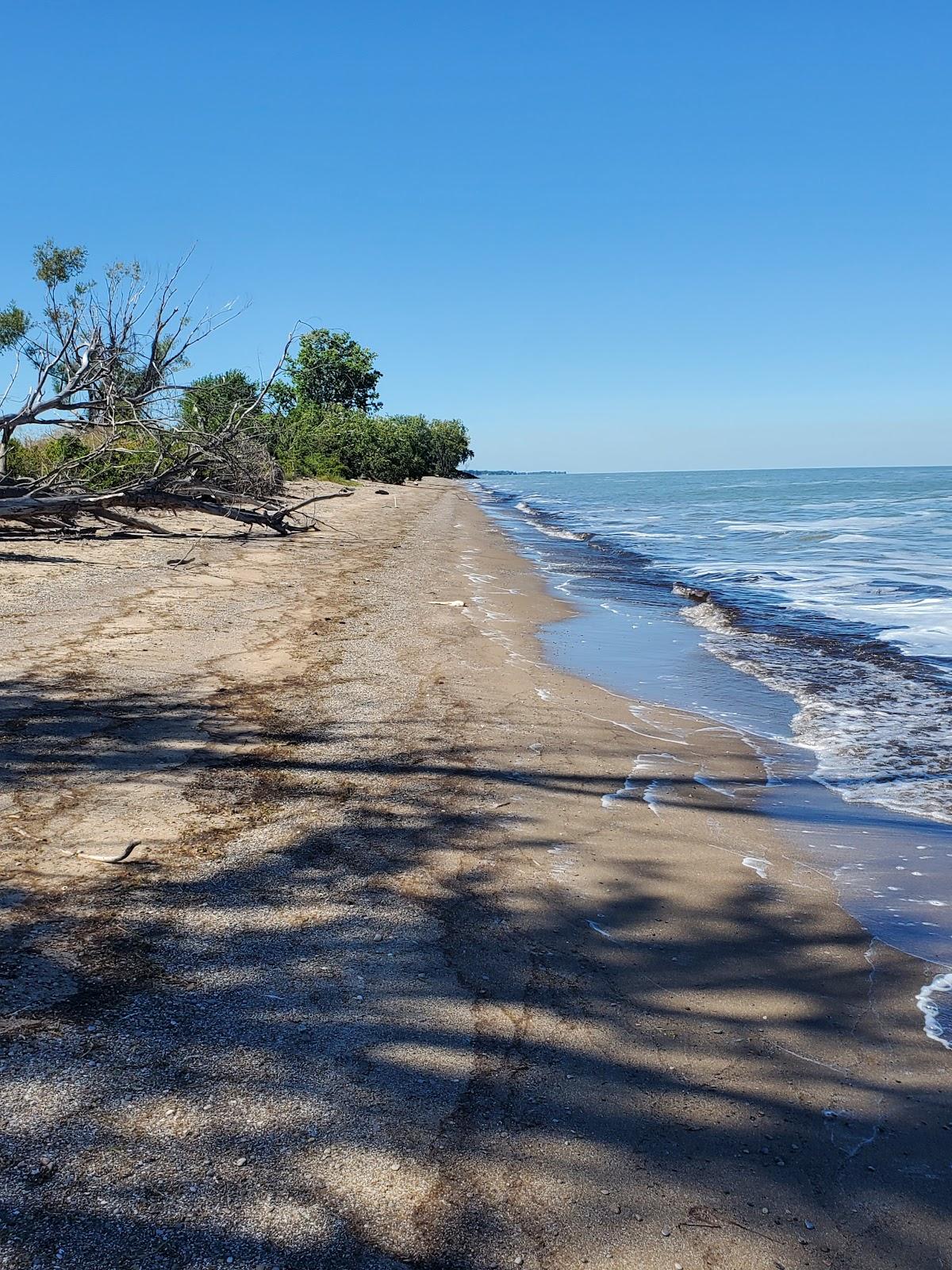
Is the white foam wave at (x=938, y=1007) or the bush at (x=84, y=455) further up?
the bush at (x=84, y=455)

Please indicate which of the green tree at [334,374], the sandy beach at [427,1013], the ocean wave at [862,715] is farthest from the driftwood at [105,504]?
the green tree at [334,374]

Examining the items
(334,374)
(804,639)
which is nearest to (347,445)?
(334,374)

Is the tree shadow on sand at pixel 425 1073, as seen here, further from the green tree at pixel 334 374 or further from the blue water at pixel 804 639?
the green tree at pixel 334 374

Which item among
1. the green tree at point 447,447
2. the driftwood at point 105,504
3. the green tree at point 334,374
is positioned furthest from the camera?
the green tree at point 447,447

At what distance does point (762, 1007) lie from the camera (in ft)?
8.19

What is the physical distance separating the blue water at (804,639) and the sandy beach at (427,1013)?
89 centimetres

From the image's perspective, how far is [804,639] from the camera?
9328 mm

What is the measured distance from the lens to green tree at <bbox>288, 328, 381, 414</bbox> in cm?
5516

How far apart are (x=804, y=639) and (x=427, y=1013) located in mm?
7895

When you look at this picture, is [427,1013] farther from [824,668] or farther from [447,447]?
[447,447]

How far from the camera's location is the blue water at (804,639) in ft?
17.3

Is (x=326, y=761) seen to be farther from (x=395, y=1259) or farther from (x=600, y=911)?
(x=395, y=1259)

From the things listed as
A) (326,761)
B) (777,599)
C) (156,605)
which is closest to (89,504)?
(156,605)

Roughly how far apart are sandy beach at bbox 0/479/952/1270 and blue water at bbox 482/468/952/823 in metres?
0.89
